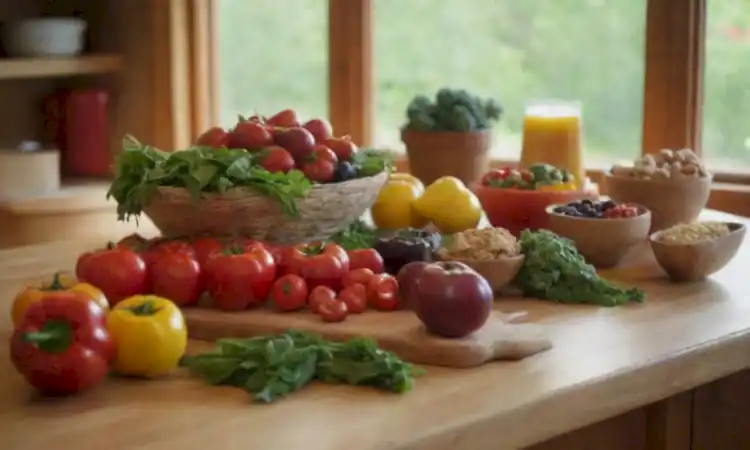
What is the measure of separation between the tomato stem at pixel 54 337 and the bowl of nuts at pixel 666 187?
1146mm

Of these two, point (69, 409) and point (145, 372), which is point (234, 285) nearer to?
point (145, 372)

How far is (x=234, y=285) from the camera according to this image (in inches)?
65.6

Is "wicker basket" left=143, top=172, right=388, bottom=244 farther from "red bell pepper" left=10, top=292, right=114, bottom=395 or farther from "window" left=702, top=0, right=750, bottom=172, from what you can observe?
"window" left=702, top=0, right=750, bottom=172

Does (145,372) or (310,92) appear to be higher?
(310,92)

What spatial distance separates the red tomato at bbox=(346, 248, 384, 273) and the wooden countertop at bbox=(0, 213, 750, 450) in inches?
9.7

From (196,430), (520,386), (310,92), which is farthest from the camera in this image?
(310,92)

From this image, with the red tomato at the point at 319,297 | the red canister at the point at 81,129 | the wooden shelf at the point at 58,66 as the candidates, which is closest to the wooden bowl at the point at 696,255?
the red tomato at the point at 319,297

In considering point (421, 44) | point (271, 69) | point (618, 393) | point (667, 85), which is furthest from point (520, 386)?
point (271, 69)

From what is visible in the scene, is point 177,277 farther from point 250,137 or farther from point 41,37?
point 41,37

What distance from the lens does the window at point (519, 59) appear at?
116 inches

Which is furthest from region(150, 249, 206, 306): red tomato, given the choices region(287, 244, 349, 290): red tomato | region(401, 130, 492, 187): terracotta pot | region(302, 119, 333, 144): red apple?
region(401, 130, 492, 187): terracotta pot

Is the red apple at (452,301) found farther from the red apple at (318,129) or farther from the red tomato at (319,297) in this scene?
the red apple at (318,129)

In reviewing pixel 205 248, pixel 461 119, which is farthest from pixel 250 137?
pixel 461 119

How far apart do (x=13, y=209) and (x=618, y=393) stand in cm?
213
